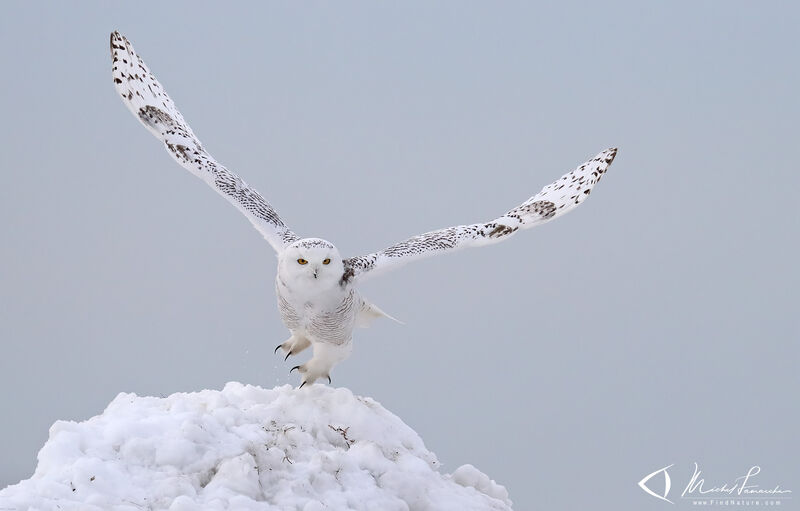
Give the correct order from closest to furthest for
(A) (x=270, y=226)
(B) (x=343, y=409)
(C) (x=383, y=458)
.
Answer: (C) (x=383, y=458) → (B) (x=343, y=409) → (A) (x=270, y=226)

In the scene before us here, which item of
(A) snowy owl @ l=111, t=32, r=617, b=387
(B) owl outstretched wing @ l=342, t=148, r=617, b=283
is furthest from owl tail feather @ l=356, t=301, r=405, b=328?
(B) owl outstretched wing @ l=342, t=148, r=617, b=283

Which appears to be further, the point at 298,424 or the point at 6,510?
the point at 298,424

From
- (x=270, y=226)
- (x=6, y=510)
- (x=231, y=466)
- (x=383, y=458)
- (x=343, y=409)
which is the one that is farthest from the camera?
(x=270, y=226)

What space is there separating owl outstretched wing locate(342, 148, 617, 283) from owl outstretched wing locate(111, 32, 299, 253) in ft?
3.05

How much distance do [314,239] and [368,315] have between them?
1.45m

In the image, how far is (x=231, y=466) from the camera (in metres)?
6.66

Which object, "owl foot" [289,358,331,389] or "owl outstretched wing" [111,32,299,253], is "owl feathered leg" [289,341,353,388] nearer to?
"owl foot" [289,358,331,389]

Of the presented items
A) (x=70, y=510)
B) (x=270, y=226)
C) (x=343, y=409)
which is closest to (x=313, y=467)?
(x=343, y=409)

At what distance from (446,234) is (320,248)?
2015mm

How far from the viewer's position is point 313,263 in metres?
7.61

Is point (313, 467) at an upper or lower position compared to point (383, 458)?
lower

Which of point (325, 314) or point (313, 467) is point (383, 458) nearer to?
point (313, 467)

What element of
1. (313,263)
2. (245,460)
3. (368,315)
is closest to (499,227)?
(368,315)

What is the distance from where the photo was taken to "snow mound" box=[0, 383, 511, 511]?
20.8 ft
